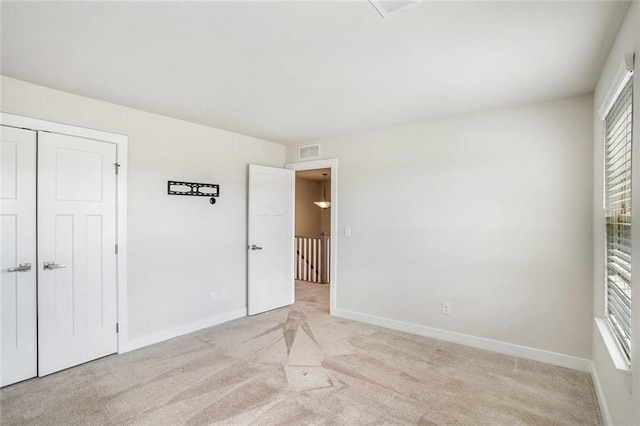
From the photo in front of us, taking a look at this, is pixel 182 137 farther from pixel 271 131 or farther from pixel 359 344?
pixel 359 344

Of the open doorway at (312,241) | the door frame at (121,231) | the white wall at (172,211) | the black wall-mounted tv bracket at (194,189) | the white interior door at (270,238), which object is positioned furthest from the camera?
the open doorway at (312,241)

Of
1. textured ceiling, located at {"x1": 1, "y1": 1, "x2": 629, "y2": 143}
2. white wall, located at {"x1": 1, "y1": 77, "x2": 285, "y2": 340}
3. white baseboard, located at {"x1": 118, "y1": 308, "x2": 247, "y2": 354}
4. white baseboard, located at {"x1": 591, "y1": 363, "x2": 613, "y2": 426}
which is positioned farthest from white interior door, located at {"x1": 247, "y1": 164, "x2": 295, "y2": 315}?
white baseboard, located at {"x1": 591, "y1": 363, "x2": 613, "y2": 426}

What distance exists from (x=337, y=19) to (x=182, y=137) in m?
2.68

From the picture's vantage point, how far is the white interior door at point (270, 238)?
4.59 meters

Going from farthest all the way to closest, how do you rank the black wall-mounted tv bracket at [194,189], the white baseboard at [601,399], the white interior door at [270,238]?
the white interior door at [270,238]
the black wall-mounted tv bracket at [194,189]
the white baseboard at [601,399]

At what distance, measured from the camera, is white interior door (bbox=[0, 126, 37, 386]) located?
2656 millimetres

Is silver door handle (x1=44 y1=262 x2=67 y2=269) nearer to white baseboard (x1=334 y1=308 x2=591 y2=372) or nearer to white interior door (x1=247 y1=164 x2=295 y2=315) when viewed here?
white interior door (x1=247 y1=164 x2=295 y2=315)

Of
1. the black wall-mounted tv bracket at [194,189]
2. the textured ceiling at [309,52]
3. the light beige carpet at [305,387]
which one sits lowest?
the light beige carpet at [305,387]

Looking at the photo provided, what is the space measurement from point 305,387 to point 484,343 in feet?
6.62

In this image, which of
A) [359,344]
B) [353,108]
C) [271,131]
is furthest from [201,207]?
[359,344]

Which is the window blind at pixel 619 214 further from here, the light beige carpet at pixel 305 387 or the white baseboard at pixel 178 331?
the white baseboard at pixel 178 331

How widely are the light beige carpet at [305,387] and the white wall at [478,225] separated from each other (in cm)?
44

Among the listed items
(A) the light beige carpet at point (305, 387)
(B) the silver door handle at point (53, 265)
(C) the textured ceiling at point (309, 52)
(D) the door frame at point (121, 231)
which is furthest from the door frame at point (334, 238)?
(B) the silver door handle at point (53, 265)

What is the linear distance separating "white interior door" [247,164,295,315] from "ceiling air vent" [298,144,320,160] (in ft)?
1.05
